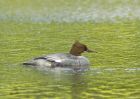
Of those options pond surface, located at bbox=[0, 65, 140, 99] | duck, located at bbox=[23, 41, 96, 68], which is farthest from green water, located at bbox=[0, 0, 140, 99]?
duck, located at bbox=[23, 41, 96, 68]

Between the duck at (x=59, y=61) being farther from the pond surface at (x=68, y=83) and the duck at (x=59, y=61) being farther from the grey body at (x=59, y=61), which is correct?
the pond surface at (x=68, y=83)

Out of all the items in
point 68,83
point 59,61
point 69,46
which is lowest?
point 68,83

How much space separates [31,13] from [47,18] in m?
3.65

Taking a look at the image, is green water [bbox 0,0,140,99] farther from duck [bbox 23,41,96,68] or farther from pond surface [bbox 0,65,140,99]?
duck [bbox 23,41,96,68]

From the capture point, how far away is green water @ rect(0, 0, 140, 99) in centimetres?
1709

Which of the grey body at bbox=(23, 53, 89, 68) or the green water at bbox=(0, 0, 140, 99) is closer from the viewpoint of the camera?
the green water at bbox=(0, 0, 140, 99)

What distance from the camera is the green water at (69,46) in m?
17.1

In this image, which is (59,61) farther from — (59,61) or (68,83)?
(68,83)

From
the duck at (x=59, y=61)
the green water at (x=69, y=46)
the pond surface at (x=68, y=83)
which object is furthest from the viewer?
the duck at (x=59, y=61)

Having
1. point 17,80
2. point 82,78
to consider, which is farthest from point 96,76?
point 17,80

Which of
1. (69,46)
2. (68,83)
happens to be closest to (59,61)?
(68,83)

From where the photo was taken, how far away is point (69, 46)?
87.3ft

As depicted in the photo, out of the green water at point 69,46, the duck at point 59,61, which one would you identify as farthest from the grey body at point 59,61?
the green water at point 69,46

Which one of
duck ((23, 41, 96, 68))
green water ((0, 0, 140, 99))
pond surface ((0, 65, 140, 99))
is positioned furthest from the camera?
duck ((23, 41, 96, 68))
